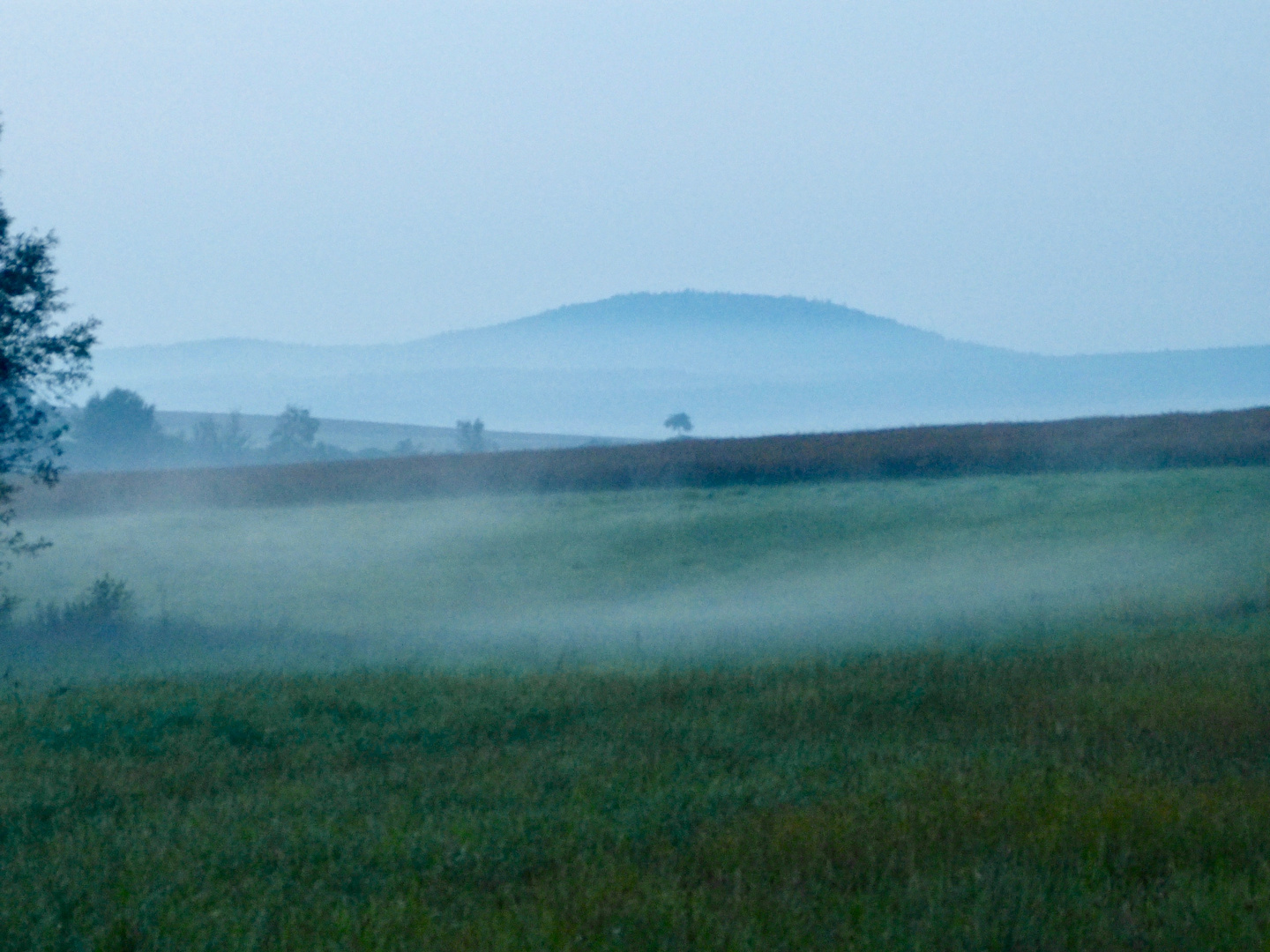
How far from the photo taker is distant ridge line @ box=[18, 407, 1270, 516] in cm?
3444

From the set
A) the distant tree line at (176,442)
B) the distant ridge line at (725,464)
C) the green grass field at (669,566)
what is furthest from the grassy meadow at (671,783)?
the distant tree line at (176,442)

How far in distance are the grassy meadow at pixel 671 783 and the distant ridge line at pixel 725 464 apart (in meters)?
12.3

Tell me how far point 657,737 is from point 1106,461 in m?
26.7

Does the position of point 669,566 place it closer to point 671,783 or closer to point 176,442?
point 671,783

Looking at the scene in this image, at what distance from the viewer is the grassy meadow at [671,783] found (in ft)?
19.7

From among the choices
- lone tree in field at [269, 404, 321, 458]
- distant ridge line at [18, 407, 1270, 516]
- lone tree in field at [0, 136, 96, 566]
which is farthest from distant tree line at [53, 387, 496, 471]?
lone tree in field at [0, 136, 96, 566]

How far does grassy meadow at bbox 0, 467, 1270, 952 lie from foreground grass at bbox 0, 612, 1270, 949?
0.03m

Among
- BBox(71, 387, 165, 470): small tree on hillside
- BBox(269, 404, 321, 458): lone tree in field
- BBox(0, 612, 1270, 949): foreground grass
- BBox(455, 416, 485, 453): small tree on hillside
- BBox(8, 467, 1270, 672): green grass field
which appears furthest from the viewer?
BBox(269, 404, 321, 458): lone tree in field

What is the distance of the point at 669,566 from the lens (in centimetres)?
2938

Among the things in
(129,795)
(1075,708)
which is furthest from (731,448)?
(129,795)

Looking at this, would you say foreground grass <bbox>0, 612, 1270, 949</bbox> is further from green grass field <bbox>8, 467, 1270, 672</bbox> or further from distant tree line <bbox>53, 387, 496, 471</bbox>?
distant tree line <bbox>53, 387, 496, 471</bbox>

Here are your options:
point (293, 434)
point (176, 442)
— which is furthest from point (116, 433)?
point (293, 434)

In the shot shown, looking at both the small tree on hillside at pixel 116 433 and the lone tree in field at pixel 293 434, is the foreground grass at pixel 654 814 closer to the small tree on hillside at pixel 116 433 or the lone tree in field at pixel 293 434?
the small tree on hillside at pixel 116 433

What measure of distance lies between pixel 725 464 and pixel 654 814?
30.1 metres
